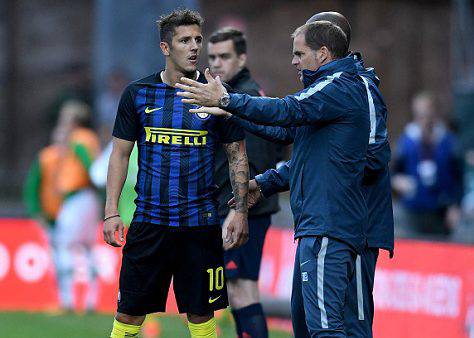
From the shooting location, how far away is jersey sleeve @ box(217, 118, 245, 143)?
25.0 feet

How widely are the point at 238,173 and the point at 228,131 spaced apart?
26 centimetres

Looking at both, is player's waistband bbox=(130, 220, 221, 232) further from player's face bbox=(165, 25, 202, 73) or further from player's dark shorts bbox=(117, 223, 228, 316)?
player's face bbox=(165, 25, 202, 73)

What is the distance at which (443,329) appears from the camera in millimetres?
11055

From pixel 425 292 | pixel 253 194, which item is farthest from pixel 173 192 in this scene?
pixel 425 292

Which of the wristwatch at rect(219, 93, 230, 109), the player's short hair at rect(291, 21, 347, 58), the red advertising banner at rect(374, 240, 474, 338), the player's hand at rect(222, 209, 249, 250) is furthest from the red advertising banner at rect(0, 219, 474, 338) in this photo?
the wristwatch at rect(219, 93, 230, 109)

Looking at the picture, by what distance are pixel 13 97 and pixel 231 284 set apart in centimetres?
1483

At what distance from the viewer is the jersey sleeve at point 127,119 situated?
7.60 m

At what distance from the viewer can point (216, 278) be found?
773cm

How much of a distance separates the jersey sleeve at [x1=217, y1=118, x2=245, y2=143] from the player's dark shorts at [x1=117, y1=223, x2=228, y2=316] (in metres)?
0.55

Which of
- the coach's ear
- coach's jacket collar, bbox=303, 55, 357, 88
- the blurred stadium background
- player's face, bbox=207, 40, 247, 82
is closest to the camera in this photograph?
coach's jacket collar, bbox=303, 55, 357, 88

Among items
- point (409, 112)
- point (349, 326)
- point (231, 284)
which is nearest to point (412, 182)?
point (231, 284)

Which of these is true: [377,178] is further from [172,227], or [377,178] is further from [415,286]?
[415,286]

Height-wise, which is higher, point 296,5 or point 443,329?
point 296,5

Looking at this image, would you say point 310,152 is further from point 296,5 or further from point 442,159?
point 296,5
